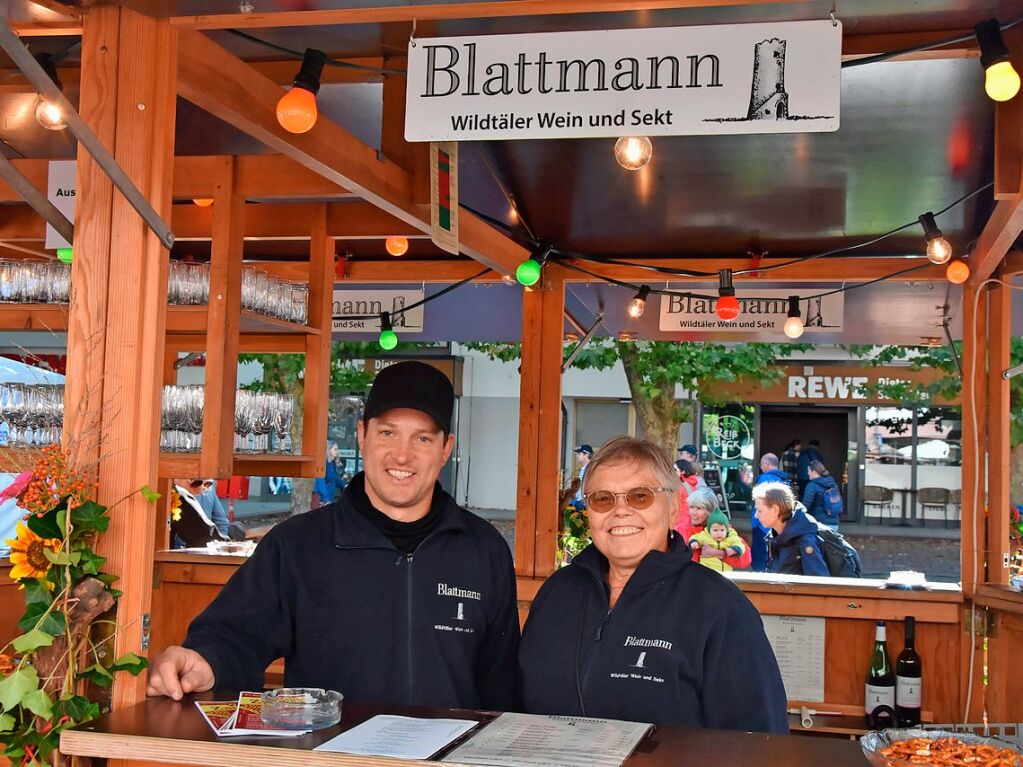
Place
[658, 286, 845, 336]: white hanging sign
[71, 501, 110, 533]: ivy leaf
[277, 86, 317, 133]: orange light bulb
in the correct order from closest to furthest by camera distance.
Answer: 1. [71, 501, 110, 533]: ivy leaf
2. [277, 86, 317, 133]: orange light bulb
3. [658, 286, 845, 336]: white hanging sign

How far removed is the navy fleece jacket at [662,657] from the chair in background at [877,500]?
65.0 feet

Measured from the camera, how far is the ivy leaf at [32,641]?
2.12m

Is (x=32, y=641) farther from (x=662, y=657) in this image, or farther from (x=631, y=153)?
(x=631, y=153)

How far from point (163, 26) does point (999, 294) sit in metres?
4.52

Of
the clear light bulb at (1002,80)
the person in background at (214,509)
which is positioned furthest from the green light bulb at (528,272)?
the person in background at (214,509)

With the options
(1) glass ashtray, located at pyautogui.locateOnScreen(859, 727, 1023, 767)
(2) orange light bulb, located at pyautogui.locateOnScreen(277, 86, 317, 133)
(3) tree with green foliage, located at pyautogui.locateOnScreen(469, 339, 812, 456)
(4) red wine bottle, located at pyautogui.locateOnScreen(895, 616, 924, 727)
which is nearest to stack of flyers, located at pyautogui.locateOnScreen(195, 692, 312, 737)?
(1) glass ashtray, located at pyautogui.locateOnScreen(859, 727, 1023, 767)

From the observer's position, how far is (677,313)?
22.8 feet

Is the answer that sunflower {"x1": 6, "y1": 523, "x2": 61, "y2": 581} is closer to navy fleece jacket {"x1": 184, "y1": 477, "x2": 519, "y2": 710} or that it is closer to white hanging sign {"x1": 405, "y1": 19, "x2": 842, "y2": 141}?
navy fleece jacket {"x1": 184, "y1": 477, "x2": 519, "y2": 710}

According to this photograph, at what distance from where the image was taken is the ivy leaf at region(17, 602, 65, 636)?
2178 millimetres

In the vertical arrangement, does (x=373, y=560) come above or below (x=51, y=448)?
below

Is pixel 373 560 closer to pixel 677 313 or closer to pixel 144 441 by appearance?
pixel 144 441

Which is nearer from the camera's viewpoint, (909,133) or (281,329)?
(909,133)

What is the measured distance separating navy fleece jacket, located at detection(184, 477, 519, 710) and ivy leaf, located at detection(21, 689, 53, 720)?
0.54 metres

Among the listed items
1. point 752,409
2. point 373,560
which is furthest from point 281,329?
point 752,409
